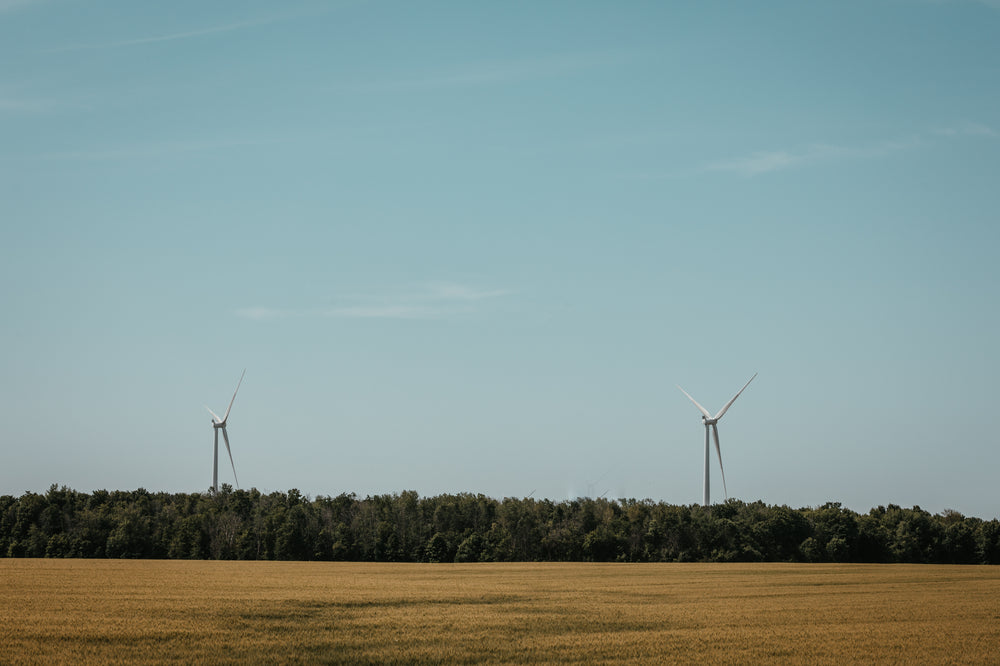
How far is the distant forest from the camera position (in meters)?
121

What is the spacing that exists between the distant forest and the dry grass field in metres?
45.9

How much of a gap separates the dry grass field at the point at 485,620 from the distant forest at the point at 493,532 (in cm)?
4585

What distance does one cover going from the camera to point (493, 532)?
126 meters

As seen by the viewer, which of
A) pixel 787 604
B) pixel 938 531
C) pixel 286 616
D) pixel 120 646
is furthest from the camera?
pixel 938 531

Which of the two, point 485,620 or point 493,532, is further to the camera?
point 493,532

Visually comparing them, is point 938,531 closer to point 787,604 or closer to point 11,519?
point 787,604

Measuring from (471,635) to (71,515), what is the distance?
114 m

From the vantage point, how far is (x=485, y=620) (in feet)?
147

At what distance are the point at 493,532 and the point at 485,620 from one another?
82.0 meters

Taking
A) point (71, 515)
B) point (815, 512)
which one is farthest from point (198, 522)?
point (815, 512)

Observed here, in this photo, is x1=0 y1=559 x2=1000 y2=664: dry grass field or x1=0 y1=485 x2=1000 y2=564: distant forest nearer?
x1=0 y1=559 x2=1000 y2=664: dry grass field

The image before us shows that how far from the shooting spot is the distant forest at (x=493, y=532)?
121 metres

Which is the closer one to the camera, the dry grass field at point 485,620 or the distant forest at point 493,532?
the dry grass field at point 485,620

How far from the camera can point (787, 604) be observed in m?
55.6
